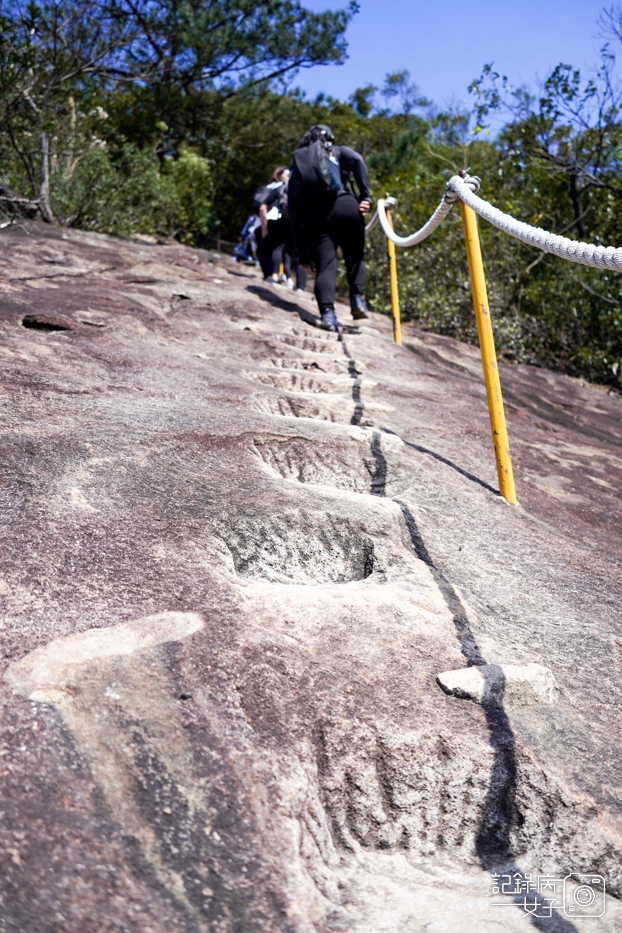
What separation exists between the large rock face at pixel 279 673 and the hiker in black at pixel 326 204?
3.00 m

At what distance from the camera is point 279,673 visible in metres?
1.72

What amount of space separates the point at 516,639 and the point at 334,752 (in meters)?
0.82

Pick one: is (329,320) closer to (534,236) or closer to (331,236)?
(331,236)

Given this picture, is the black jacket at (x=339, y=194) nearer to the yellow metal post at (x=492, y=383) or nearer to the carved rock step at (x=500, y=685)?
the yellow metal post at (x=492, y=383)

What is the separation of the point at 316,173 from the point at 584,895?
5.50 metres

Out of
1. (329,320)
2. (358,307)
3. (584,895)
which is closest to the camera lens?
(584,895)

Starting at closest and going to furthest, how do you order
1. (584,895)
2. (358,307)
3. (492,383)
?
(584,895), (492,383), (358,307)

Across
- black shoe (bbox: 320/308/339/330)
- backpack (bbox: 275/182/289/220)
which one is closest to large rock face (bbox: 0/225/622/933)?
black shoe (bbox: 320/308/339/330)

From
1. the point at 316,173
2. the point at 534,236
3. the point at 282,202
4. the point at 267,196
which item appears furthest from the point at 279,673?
the point at 267,196

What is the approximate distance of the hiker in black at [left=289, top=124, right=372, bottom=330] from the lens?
19.8 feet

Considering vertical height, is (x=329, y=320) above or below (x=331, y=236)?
below

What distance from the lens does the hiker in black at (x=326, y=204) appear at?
6.04 meters

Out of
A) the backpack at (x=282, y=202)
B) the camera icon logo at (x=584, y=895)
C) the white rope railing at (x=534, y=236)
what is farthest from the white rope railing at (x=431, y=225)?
the camera icon logo at (x=584, y=895)

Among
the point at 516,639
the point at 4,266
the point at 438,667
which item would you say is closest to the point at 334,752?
→ the point at 438,667
